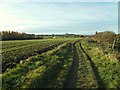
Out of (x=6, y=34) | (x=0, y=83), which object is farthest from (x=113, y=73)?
(x=6, y=34)

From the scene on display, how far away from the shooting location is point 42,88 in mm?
17031

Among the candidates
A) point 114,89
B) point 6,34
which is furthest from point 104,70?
point 6,34

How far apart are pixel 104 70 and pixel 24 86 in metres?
10.1

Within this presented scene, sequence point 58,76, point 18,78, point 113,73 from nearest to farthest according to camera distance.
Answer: point 18,78
point 58,76
point 113,73

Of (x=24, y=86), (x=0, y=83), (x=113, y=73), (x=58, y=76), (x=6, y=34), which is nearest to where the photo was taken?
(x=24, y=86)

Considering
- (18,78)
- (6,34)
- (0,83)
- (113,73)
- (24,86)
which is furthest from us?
(6,34)

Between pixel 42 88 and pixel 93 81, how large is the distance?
4.31 metres

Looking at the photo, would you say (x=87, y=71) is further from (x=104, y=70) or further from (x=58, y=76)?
(x=58, y=76)

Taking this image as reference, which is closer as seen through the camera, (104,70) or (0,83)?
(0,83)

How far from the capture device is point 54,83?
18672 millimetres

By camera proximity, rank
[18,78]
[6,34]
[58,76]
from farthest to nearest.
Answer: [6,34]
[58,76]
[18,78]

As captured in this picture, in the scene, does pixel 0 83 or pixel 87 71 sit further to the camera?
pixel 87 71

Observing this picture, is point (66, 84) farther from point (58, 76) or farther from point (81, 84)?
point (58, 76)

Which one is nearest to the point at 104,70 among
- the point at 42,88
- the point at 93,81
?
the point at 93,81
